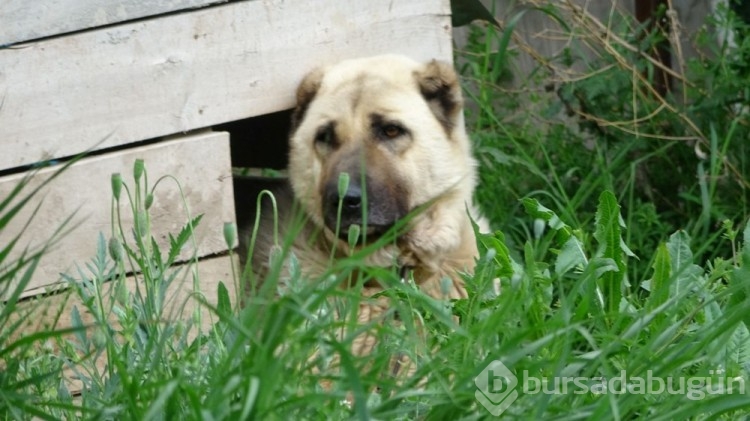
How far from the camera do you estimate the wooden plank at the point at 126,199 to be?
3324mm

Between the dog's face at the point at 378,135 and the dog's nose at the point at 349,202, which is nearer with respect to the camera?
the dog's nose at the point at 349,202

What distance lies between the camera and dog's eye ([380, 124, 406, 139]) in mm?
3889

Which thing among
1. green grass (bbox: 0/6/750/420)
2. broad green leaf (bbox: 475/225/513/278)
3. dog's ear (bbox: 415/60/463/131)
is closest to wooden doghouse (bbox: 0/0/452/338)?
green grass (bbox: 0/6/750/420)

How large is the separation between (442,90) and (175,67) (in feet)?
2.96

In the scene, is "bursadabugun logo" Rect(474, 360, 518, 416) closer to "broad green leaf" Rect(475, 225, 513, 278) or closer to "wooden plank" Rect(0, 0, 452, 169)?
"broad green leaf" Rect(475, 225, 513, 278)

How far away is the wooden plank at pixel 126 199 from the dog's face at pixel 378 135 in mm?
348

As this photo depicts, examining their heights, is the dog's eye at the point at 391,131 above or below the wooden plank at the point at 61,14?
below

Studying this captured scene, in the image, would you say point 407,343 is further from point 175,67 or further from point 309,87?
point 309,87

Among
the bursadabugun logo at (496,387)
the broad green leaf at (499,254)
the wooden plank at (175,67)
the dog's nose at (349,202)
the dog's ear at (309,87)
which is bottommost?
the dog's nose at (349,202)

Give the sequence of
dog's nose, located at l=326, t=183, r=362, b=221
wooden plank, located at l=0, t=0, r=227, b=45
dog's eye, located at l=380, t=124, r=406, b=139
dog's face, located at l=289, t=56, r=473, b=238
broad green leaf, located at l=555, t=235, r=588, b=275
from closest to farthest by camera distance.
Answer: broad green leaf, located at l=555, t=235, r=588, b=275, wooden plank, located at l=0, t=0, r=227, b=45, dog's nose, located at l=326, t=183, r=362, b=221, dog's face, located at l=289, t=56, r=473, b=238, dog's eye, located at l=380, t=124, r=406, b=139

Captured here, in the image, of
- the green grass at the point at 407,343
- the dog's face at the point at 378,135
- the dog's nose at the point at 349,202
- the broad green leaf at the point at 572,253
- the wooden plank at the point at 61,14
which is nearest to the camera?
the green grass at the point at 407,343

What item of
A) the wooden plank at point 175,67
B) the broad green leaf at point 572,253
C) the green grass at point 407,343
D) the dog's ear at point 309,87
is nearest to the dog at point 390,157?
the dog's ear at point 309,87

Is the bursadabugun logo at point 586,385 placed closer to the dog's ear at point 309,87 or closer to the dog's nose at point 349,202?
the dog's nose at point 349,202

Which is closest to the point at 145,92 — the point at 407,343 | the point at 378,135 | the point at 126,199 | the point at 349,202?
the point at 126,199
